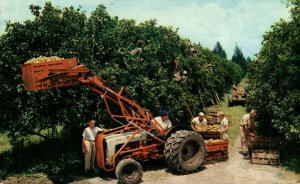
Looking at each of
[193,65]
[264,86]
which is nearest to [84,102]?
[264,86]

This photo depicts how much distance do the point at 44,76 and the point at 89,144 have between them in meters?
2.99

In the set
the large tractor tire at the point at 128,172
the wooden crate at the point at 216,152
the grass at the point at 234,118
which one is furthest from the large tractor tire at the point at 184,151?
the grass at the point at 234,118

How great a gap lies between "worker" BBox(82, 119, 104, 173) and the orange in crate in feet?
6.70

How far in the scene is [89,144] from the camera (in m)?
12.4

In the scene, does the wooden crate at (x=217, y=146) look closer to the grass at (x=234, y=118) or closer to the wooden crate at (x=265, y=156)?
the wooden crate at (x=265, y=156)

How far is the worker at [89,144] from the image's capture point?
1236 cm

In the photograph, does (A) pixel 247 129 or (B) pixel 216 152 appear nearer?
(B) pixel 216 152

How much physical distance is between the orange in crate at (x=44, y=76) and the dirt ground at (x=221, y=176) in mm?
3411

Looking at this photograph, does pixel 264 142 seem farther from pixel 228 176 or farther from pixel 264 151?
pixel 228 176

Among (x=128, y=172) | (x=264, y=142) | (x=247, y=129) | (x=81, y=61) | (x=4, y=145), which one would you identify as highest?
(x=81, y=61)

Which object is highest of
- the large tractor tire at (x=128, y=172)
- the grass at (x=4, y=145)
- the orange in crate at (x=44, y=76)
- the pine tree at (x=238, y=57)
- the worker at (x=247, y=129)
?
the pine tree at (x=238, y=57)

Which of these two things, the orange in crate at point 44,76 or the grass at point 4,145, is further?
the grass at point 4,145

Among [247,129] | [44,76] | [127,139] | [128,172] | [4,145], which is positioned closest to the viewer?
[44,76]

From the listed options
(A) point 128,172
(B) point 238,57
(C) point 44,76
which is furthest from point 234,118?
(B) point 238,57
